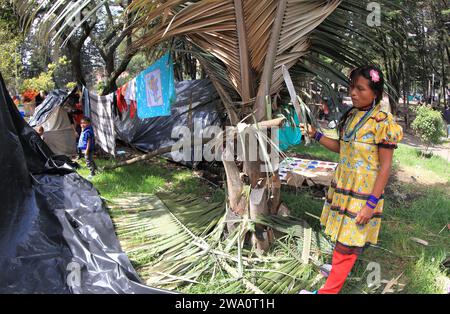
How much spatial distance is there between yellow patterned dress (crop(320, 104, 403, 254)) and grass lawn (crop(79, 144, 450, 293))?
1.91 feet

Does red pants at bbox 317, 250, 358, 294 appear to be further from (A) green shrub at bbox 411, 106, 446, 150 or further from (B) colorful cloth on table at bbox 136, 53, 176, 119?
(A) green shrub at bbox 411, 106, 446, 150

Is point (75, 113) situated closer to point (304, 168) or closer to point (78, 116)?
point (78, 116)

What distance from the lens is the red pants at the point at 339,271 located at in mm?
2184

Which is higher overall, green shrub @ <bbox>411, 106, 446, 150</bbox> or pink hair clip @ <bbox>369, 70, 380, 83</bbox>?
pink hair clip @ <bbox>369, 70, 380, 83</bbox>

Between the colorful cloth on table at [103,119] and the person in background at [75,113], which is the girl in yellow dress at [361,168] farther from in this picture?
the person in background at [75,113]

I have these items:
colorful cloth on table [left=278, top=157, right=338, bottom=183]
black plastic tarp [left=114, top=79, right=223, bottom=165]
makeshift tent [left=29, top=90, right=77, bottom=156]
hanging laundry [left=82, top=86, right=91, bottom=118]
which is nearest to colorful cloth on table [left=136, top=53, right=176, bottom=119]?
black plastic tarp [left=114, top=79, right=223, bottom=165]

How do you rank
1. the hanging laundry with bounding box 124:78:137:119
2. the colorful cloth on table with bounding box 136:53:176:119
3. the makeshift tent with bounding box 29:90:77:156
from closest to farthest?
the colorful cloth on table with bounding box 136:53:176:119 → the hanging laundry with bounding box 124:78:137:119 → the makeshift tent with bounding box 29:90:77:156

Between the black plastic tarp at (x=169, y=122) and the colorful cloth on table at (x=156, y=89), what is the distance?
735 mm

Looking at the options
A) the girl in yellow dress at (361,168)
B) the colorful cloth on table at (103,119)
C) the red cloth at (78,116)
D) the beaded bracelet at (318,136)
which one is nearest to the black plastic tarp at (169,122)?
the colorful cloth on table at (103,119)

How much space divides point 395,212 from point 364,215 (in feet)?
8.49

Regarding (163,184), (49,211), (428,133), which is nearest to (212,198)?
(163,184)

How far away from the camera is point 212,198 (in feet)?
14.7

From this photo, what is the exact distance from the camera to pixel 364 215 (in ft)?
6.70

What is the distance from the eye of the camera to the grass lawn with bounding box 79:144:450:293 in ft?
8.97
